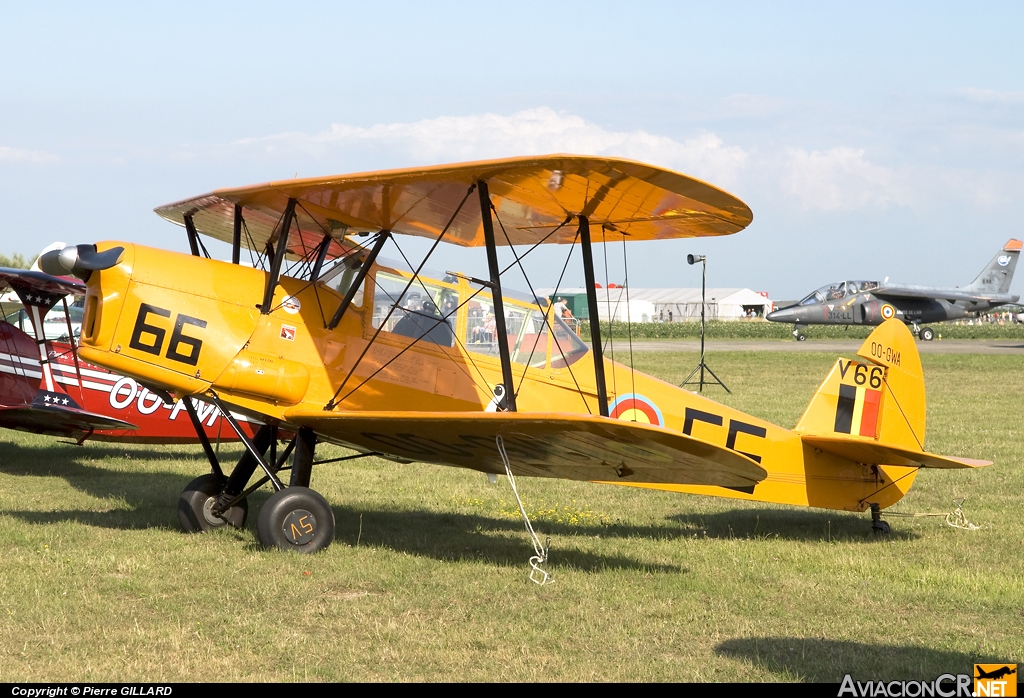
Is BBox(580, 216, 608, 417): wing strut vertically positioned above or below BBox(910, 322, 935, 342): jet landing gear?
above

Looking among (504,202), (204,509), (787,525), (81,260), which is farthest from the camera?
(787,525)

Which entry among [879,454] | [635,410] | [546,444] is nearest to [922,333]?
[879,454]

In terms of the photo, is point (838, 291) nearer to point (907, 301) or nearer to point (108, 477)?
point (907, 301)

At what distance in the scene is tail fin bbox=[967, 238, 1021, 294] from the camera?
46688 millimetres

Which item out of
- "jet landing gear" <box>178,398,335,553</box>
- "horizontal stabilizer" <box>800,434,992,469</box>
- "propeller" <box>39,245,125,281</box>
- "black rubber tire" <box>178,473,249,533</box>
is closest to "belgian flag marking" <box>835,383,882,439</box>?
"horizontal stabilizer" <box>800,434,992,469</box>

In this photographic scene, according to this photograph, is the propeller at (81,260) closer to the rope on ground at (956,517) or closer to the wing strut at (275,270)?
the wing strut at (275,270)

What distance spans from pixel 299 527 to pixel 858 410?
4496 millimetres

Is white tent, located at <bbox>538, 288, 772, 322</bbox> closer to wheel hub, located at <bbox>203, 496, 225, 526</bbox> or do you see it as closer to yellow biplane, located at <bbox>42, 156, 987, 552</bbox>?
yellow biplane, located at <bbox>42, 156, 987, 552</bbox>

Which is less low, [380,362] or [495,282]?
[495,282]

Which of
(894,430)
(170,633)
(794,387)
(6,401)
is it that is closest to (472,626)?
(170,633)

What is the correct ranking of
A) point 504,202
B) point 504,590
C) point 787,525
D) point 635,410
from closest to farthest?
point 504,590 < point 504,202 < point 635,410 < point 787,525

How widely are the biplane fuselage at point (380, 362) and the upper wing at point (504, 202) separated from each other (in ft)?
1.72

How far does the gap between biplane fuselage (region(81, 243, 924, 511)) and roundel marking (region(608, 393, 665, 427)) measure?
1 centimetres

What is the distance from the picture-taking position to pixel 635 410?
7.52m
